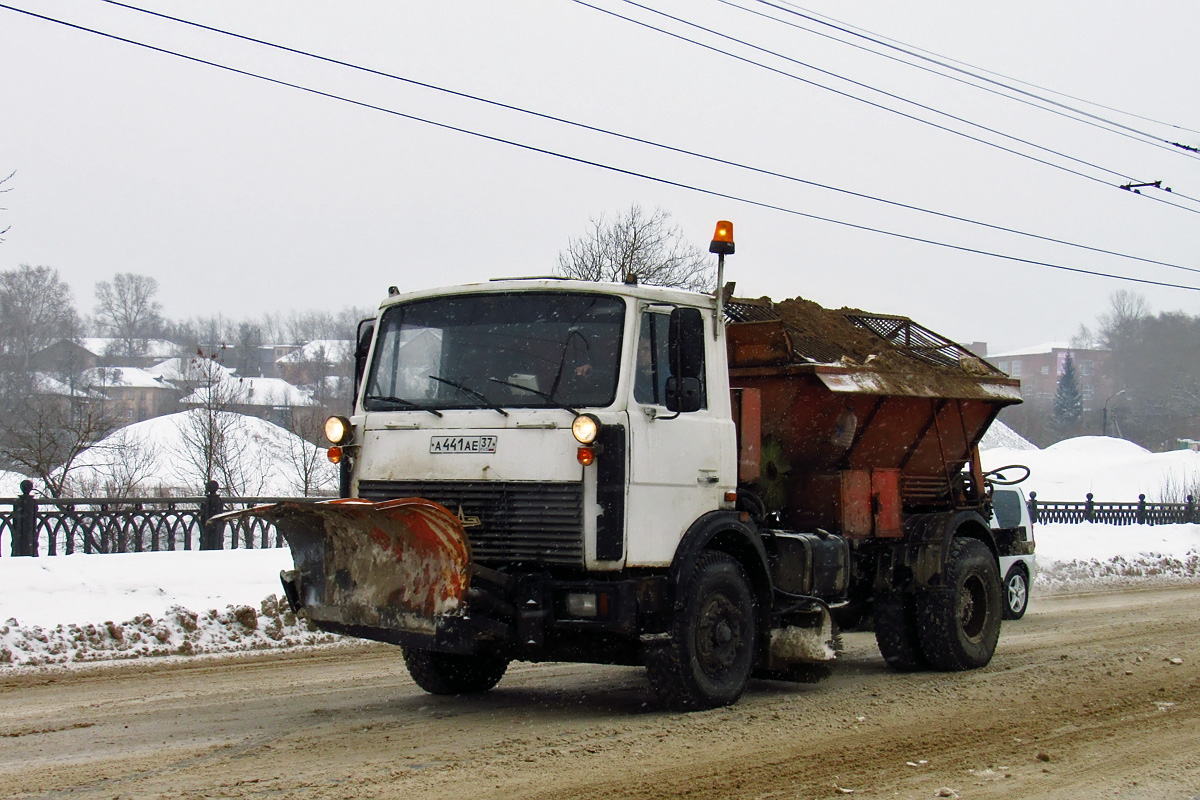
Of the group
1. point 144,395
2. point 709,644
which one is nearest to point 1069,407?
point 144,395

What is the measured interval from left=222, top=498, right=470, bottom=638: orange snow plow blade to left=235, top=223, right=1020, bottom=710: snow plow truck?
0.04 feet

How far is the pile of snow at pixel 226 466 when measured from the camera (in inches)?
1230

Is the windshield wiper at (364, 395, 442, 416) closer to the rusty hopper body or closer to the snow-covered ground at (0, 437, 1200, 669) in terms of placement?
the rusty hopper body

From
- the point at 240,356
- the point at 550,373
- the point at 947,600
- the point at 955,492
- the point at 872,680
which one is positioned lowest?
the point at 872,680

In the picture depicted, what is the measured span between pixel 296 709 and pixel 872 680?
447 cm

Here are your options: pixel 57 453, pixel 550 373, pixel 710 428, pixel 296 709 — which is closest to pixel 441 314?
pixel 550 373

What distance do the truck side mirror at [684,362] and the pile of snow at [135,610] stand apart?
571 centimetres

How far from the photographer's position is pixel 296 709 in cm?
768

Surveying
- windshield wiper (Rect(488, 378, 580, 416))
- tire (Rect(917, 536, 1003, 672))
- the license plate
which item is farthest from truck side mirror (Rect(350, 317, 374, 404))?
tire (Rect(917, 536, 1003, 672))

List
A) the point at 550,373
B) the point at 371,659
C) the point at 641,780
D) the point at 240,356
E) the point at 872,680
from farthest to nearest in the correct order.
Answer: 1. the point at 240,356
2. the point at 371,659
3. the point at 872,680
4. the point at 550,373
5. the point at 641,780

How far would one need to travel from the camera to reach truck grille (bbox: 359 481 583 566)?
6.78m

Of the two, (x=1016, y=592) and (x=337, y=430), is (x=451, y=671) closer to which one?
(x=337, y=430)

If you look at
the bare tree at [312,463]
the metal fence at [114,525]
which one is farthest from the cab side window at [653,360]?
the bare tree at [312,463]

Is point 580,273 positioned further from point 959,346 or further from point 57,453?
point 959,346
